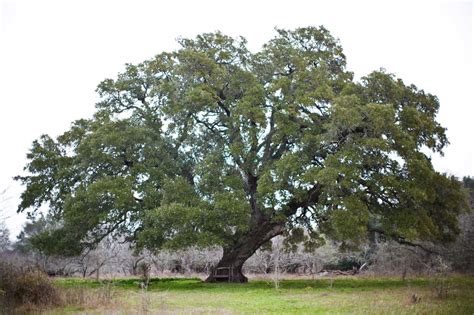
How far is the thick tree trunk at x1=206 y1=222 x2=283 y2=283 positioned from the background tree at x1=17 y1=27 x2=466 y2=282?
0.08m

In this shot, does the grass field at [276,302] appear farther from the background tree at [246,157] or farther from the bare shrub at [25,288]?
the background tree at [246,157]

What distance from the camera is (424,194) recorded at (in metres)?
20.2

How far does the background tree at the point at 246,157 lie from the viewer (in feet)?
69.0

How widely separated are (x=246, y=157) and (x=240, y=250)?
508cm

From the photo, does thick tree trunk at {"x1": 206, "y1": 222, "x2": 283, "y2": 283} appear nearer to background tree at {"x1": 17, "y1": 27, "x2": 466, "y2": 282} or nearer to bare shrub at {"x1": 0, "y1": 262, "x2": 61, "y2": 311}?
background tree at {"x1": 17, "y1": 27, "x2": 466, "y2": 282}

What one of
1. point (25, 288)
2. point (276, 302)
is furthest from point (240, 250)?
point (25, 288)

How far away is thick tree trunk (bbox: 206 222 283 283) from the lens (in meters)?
25.4

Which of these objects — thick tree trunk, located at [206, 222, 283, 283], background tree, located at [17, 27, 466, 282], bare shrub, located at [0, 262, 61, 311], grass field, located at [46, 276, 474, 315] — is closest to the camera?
grass field, located at [46, 276, 474, 315]

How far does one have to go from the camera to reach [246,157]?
24375 millimetres

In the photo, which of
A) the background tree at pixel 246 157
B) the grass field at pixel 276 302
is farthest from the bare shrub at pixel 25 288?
the background tree at pixel 246 157

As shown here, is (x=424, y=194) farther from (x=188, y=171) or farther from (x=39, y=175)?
(x=39, y=175)

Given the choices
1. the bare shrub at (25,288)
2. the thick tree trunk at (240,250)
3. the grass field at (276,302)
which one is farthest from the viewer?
the thick tree trunk at (240,250)

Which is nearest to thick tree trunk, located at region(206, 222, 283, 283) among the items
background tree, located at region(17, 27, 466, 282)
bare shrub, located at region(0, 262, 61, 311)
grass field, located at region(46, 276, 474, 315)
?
background tree, located at region(17, 27, 466, 282)

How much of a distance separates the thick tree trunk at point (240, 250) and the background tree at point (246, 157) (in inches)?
3.0
